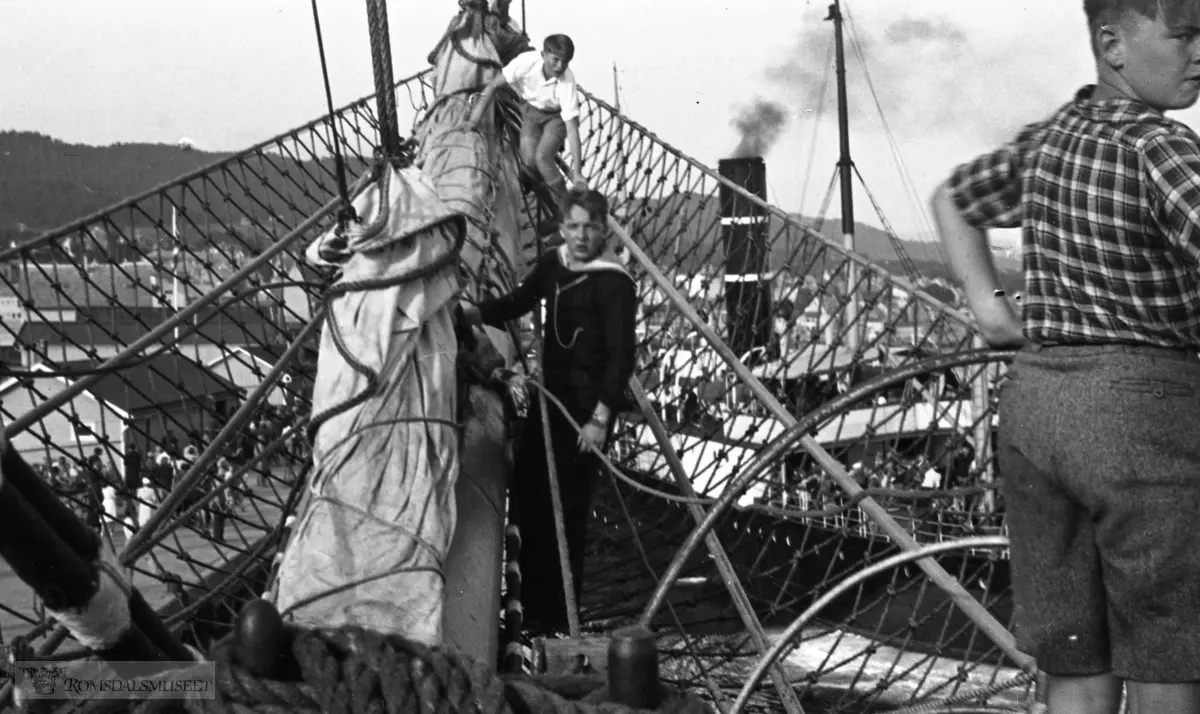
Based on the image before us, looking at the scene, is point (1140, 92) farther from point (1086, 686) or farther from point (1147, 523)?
point (1086, 686)

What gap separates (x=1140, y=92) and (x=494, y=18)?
593 centimetres

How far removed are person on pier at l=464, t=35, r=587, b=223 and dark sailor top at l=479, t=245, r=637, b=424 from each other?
286 cm

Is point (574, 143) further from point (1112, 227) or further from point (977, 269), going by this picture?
point (1112, 227)

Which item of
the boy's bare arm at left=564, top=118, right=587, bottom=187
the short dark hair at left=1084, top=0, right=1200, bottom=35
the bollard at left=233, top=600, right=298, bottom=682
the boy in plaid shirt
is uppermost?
the boy's bare arm at left=564, top=118, right=587, bottom=187

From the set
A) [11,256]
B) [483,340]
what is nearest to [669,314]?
[11,256]

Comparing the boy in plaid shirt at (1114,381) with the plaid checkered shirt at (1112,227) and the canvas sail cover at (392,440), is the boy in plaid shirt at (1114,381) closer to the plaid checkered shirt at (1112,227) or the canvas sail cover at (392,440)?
the plaid checkered shirt at (1112,227)

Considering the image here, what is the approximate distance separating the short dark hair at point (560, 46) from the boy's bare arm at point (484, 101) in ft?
0.87

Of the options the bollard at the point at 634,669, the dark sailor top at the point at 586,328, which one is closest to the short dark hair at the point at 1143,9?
the bollard at the point at 634,669

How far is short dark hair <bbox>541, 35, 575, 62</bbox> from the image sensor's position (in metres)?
6.60

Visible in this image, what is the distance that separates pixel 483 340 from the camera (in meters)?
3.77

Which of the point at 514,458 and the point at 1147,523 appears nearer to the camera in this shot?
the point at 1147,523

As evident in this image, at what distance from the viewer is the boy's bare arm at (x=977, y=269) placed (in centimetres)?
144

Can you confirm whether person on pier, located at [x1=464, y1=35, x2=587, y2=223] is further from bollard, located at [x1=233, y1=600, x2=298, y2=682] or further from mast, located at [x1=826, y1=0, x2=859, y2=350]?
mast, located at [x1=826, y1=0, x2=859, y2=350]

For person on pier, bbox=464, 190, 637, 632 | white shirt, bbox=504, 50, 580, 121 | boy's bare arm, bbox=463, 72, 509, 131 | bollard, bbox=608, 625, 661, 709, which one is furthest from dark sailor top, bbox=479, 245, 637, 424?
white shirt, bbox=504, 50, 580, 121
